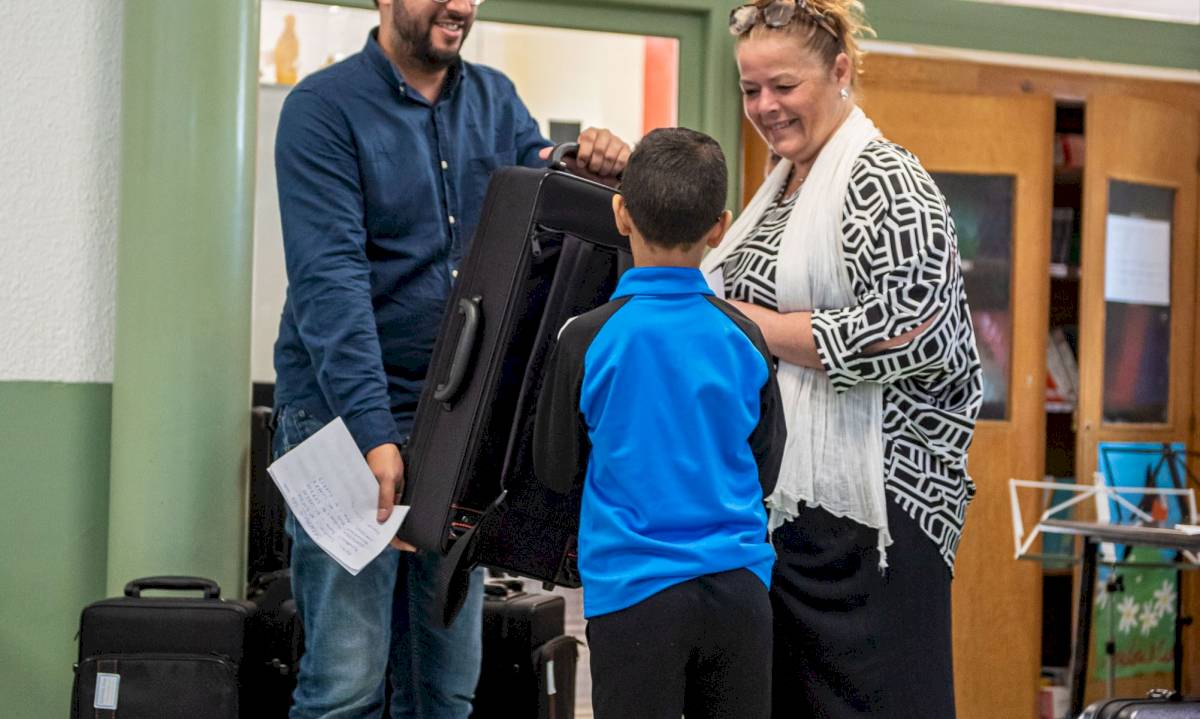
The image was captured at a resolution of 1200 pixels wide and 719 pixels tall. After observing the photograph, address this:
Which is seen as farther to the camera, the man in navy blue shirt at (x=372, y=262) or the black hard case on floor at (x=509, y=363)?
the man in navy blue shirt at (x=372, y=262)

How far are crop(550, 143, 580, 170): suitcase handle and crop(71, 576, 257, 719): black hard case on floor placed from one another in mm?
1054

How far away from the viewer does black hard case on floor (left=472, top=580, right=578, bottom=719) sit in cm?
279

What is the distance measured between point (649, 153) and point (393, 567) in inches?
31.7

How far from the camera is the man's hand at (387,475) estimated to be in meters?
1.79

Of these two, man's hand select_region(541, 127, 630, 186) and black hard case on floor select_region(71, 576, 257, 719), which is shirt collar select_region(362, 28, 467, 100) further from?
black hard case on floor select_region(71, 576, 257, 719)

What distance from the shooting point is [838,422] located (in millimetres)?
1724

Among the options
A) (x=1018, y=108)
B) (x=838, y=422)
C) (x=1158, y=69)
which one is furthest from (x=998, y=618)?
(x=838, y=422)

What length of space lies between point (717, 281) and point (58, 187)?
1.80 metres

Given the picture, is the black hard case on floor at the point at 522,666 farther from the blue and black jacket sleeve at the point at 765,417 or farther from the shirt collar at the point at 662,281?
the shirt collar at the point at 662,281

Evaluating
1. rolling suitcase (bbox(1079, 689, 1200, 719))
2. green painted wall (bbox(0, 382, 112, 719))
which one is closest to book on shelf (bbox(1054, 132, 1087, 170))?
rolling suitcase (bbox(1079, 689, 1200, 719))

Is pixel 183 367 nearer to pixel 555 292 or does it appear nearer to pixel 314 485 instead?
pixel 314 485

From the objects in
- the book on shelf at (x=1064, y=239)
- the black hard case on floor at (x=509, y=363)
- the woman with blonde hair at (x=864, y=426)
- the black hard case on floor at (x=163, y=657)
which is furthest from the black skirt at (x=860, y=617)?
the book on shelf at (x=1064, y=239)

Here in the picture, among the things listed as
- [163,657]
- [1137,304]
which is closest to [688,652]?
[163,657]

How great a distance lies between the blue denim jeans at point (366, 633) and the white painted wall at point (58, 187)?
3.72ft
